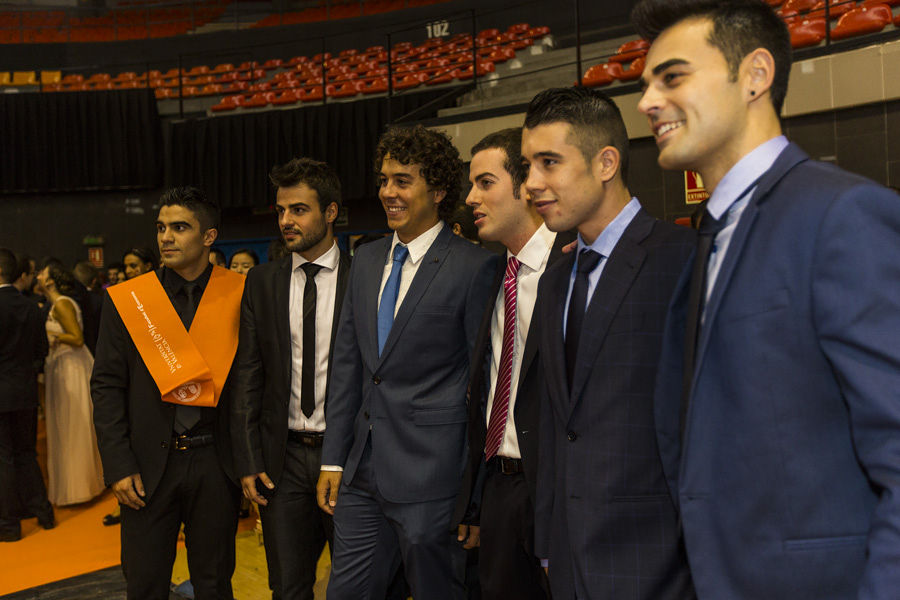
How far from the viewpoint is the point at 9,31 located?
14.1 meters

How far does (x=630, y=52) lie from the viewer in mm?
7441

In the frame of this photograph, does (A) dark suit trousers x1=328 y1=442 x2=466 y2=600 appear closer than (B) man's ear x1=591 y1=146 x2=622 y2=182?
No

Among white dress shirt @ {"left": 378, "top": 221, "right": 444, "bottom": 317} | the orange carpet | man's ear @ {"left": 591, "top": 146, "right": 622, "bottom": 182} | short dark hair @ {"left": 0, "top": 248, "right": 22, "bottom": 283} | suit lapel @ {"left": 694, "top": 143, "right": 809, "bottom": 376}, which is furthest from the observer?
short dark hair @ {"left": 0, "top": 248, "right": 22, "bottom": 283}

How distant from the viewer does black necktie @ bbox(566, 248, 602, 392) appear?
1526 millimetres

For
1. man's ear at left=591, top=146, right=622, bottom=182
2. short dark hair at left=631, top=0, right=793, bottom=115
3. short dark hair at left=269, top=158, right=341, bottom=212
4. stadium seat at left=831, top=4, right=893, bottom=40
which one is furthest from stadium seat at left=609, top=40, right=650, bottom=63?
short dark hair at left=631, top=0, right=793, bottom=115

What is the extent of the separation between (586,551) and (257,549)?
127 inches

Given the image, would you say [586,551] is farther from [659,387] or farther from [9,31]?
[9,31]

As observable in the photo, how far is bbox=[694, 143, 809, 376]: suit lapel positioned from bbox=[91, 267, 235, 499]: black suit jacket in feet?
6.44

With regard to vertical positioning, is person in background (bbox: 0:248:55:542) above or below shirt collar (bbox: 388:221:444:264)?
below

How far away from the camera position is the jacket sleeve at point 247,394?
99.1 inches

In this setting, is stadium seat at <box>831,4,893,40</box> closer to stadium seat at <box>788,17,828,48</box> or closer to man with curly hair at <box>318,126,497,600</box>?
stadium seat at <box>788,17,828,48</box>

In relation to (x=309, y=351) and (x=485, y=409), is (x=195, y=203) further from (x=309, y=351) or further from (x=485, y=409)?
(x=485, y=409)

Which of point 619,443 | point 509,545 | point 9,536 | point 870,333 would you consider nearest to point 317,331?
point 509,545

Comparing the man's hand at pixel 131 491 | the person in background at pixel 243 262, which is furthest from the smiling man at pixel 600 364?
the person in background at pixel 243 262
